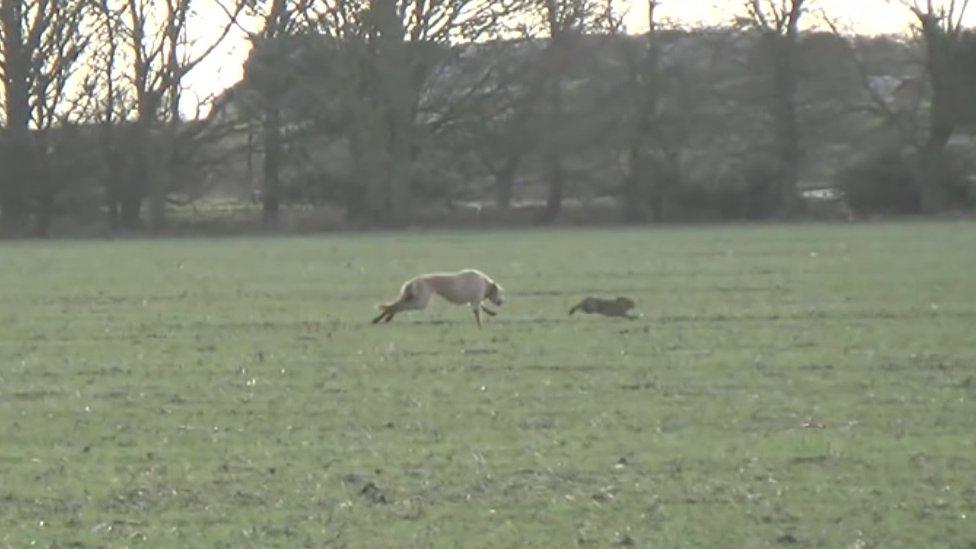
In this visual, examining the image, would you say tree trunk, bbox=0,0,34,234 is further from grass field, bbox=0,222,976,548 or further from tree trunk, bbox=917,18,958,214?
grass field, bbox=0,222,976,548

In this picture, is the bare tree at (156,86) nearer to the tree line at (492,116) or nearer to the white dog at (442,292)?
the tree line at (492,116)

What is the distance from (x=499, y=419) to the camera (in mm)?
13039

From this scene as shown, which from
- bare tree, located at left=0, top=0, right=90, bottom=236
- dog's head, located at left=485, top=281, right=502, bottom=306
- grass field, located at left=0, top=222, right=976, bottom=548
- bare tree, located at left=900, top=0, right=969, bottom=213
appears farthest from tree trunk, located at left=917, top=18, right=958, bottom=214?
dog's head, located at left=485, top=281, right=502, bottom=306

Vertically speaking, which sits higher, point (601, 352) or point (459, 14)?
point (459, 14)

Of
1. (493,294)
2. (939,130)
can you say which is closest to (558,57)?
(939,130)

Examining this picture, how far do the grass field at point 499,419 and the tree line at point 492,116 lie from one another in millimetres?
33316

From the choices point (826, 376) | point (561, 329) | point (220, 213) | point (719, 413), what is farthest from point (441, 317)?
point (220, 213)

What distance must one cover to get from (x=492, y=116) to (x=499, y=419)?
48.5m

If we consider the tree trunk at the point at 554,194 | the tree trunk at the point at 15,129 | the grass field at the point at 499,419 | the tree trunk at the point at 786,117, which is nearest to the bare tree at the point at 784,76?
the tree trunk at the point at 786,117

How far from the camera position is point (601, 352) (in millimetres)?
17594

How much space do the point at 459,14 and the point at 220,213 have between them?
10.3 m

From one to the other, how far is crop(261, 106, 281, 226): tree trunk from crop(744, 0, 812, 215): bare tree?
49.2 ft

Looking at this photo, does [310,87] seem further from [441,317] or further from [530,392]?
[530,392]

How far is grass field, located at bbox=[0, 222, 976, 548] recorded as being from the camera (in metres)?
9.40
